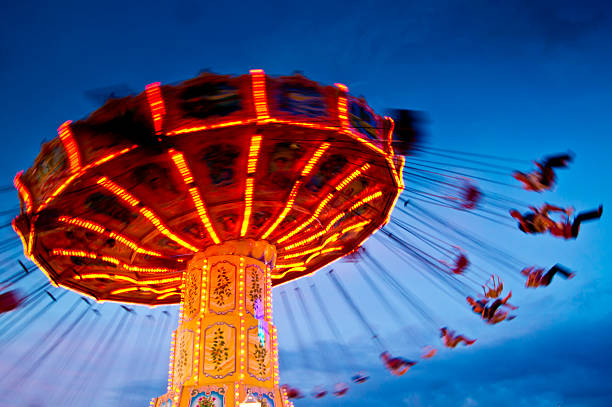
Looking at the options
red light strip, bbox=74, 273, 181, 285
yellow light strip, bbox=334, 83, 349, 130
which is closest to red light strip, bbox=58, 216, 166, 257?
red light strip, bbox=74, 273, 181, 285

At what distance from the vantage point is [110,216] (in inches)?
349

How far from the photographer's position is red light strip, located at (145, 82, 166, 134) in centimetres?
601

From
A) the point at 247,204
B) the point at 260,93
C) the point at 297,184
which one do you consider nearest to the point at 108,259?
the point at 247,204

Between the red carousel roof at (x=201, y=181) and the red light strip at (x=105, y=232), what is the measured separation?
4 centimetres

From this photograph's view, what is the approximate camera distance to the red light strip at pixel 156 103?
6008 millimetres

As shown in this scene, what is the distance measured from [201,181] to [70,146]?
237 cm

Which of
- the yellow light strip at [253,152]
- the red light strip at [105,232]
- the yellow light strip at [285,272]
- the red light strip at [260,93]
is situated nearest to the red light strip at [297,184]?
the yellow light strip at [253,152]

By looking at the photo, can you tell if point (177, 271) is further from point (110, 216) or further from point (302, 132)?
point (302, 132)

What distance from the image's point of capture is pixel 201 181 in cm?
832

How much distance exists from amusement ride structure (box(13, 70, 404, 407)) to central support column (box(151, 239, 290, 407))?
0.02 metres

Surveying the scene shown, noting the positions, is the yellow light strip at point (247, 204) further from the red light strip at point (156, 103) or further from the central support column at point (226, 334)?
the red light strip at point (156, 103)

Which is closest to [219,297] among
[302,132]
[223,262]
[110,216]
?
[223,262]

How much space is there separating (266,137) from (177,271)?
18.9ft

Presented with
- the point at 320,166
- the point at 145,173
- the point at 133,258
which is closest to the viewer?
the point at 145,173
